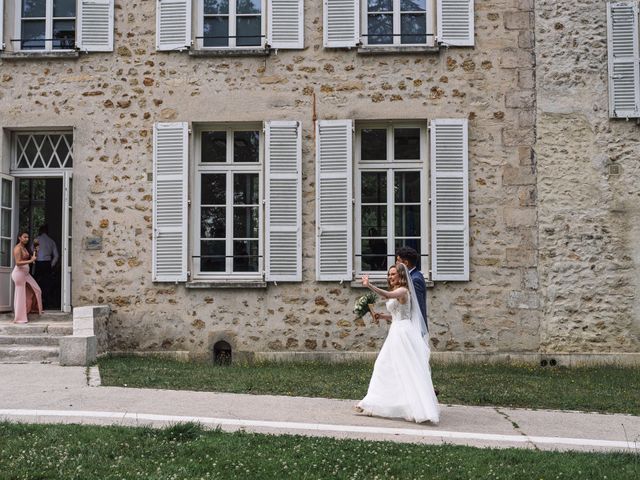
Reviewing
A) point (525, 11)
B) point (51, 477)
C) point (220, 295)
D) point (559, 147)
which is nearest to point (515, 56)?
point (525, 11)

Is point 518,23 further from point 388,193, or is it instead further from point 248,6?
point 248,6

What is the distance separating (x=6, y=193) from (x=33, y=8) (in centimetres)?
284

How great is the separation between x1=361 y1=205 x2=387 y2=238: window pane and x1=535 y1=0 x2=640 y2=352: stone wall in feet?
7.28

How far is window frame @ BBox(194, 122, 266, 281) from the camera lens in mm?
12141

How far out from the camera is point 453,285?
11.8 meters

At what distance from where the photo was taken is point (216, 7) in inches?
490

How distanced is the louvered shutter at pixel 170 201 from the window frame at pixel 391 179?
8.16 ft

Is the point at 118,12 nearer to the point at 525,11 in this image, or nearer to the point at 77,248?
the point at 77,248

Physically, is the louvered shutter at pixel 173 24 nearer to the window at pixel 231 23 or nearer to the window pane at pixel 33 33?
the window at pixel 231 23


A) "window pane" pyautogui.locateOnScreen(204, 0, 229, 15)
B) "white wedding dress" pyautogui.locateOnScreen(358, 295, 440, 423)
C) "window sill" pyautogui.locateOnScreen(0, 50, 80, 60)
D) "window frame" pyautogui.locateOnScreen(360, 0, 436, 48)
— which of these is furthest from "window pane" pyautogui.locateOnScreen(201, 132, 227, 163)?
"white wedding dress" pyautogui.locateOnScreen(358, 295, 440, 423)

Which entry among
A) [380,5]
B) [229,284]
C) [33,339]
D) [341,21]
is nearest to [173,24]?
[341,21]

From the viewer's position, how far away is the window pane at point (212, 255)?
12250 mm

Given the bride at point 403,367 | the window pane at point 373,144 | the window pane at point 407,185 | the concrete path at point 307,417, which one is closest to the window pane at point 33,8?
the window pane at point 373,144

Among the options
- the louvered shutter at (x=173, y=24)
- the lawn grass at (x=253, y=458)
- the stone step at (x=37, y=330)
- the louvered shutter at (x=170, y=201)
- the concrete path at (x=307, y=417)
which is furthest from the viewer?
the louvered shutter at (x=173, y=24)
